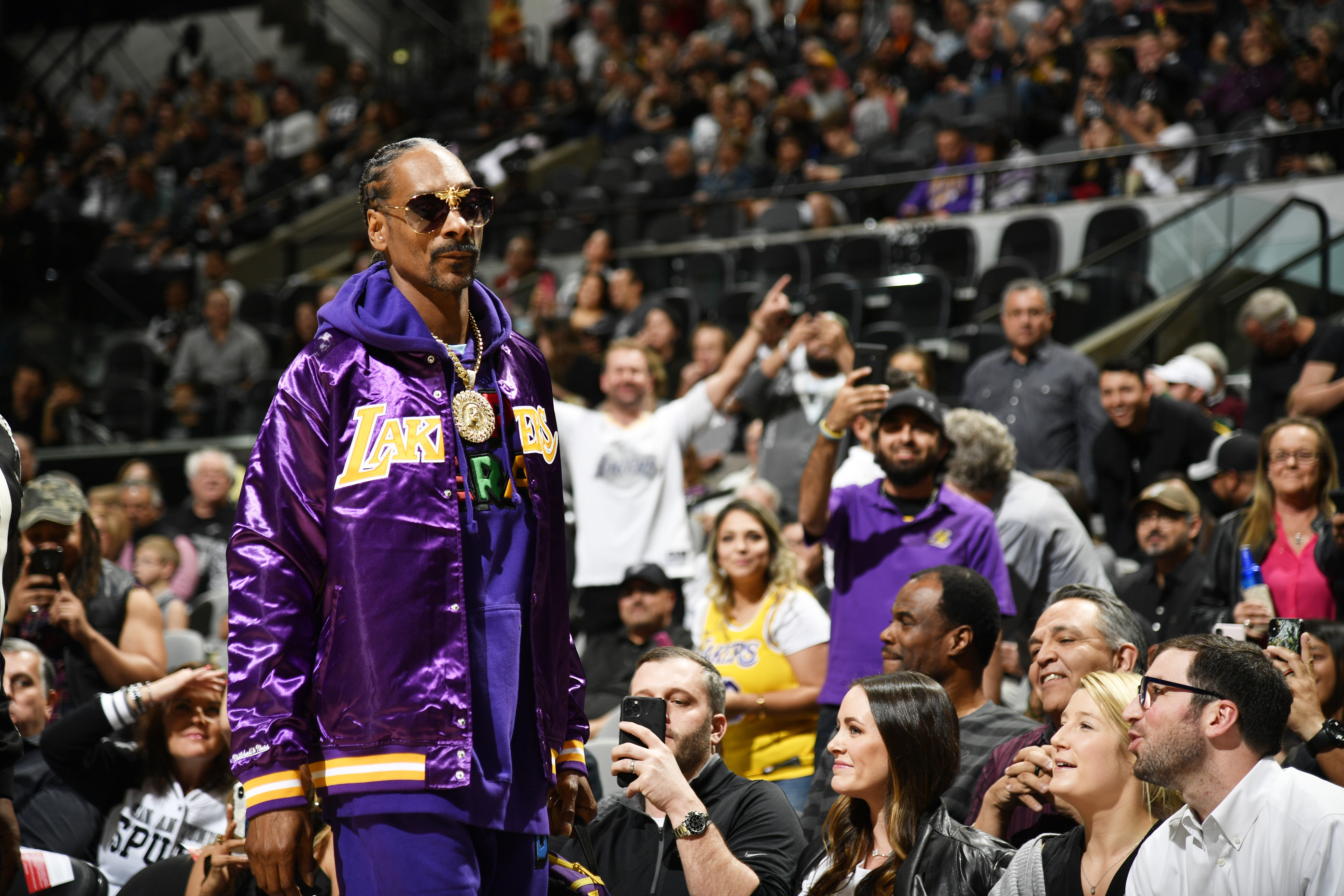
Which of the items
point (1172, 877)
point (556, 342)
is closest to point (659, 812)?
point (1172, 877)

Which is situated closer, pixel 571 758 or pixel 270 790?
pixel 270 790

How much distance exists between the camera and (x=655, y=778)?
116 inches

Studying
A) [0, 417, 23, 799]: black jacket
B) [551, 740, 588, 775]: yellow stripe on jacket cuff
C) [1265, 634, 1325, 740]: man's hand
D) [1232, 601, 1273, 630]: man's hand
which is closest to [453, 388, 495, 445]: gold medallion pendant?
[551, 740, 588, 775]: yellow stripe on jacket cuff

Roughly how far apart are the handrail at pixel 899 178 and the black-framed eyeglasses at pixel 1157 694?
20.9 feet

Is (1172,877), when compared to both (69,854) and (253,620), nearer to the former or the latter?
(253,620)

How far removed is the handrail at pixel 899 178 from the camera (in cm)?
816

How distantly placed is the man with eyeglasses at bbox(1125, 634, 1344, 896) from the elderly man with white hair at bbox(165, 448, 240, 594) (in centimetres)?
545

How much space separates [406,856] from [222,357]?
9235 millimetres

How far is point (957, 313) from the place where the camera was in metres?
8.79

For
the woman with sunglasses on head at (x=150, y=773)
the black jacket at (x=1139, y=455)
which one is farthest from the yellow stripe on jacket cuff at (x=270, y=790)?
the black jacket at (x=1139, y=455)

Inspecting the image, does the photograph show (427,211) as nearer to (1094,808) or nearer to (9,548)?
(9,548)

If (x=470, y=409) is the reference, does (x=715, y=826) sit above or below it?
below

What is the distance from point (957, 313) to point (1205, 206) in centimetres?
173

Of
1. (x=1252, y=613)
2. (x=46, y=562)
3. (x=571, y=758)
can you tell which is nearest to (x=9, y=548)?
(x=571, y=758)
